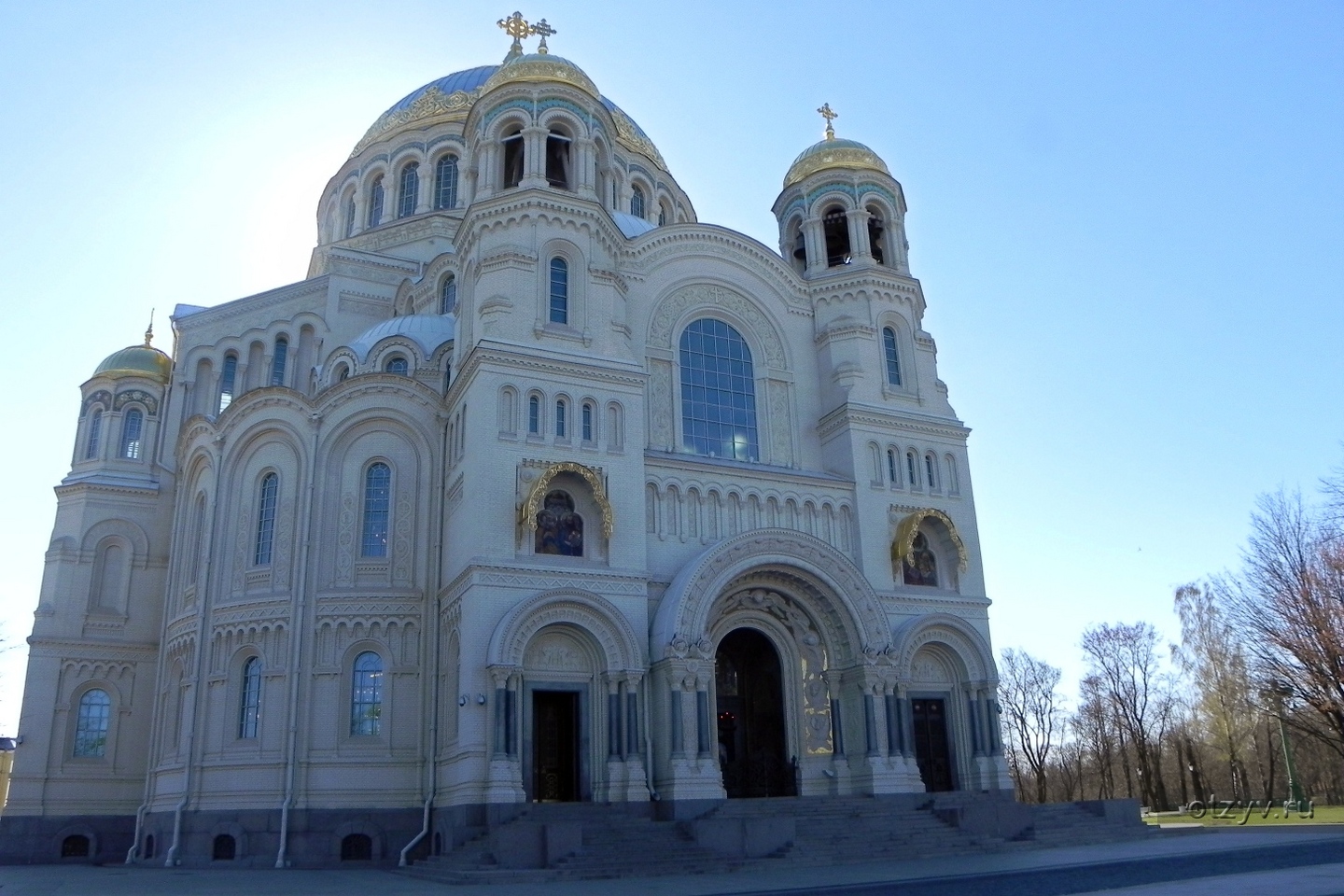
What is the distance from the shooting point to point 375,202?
124ft

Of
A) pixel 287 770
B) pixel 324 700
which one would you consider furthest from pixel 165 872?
pixel 324 700

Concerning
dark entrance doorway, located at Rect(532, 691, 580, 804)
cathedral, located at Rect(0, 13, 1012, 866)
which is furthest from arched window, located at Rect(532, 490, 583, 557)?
dark entrance doorway, located at Rect(532, 691, 580, 804)

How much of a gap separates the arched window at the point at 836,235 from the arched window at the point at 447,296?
35.2ft

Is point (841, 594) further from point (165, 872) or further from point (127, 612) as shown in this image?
point (127, 612)

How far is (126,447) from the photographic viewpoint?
31000 mm

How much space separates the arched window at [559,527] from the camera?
2142 cm

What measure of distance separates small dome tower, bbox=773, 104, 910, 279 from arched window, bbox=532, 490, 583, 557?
10648 millimetres

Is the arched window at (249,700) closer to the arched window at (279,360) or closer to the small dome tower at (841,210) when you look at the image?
the arched window at (279,360)

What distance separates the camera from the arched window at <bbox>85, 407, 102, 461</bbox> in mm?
30844

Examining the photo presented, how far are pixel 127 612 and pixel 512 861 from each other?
17.3 metres

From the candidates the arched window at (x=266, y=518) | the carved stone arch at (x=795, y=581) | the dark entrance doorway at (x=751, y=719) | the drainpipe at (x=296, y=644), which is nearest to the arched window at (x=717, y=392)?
the carved stone arch at (x=795, y=581)

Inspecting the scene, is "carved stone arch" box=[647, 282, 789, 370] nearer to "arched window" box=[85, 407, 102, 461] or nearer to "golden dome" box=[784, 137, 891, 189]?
"golden dome" box=[784, 137, 891, 189]

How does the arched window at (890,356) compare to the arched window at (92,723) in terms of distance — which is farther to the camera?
the arched window at (890,356)

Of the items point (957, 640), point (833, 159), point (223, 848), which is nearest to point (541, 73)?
point (833, 159)
